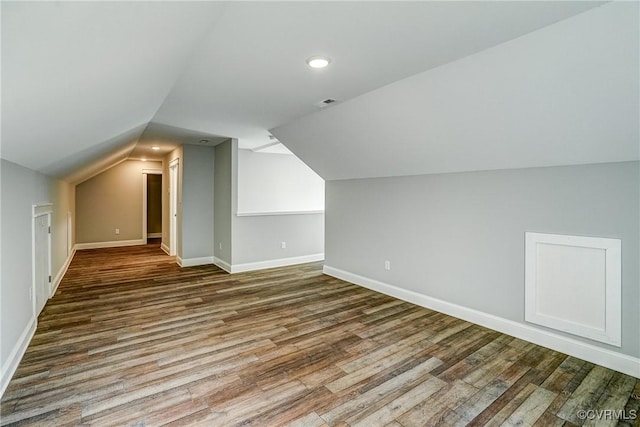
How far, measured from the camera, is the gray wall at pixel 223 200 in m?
5.32

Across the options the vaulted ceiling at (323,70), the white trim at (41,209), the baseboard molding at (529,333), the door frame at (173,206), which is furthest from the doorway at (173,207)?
the baseboard molding at (529,333)

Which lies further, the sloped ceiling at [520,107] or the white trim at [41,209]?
the white trim at [41,209]

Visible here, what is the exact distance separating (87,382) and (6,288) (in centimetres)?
88

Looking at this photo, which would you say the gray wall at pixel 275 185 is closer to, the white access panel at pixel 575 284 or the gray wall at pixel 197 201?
the gray wall at pixel 197 201

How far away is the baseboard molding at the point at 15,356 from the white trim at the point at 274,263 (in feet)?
8.95

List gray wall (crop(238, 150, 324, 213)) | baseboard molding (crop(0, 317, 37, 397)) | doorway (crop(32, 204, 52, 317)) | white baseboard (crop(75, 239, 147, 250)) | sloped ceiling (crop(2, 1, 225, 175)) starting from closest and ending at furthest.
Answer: sloped ceiling (crop(2, 1, 225, 175)) → baseboard molding (crop(0, 317, 37, 397)) → doorway (crop(32, 204, 52, 317)) → gray wall (crop(238, 150, 324, 213)) → white baseboard (crop(75, 239, 147, 250))

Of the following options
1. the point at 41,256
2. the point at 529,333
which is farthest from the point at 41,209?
the point at 529,333

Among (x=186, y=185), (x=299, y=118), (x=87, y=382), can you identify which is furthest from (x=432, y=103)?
(x=186, y=185)

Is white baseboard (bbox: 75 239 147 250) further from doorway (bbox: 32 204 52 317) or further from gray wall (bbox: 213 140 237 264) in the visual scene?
doorway (bbox: 32 204 52 317)

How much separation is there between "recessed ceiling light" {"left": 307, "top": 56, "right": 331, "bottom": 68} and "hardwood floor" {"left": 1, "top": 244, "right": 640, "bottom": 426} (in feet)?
7.44

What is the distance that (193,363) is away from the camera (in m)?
2.39

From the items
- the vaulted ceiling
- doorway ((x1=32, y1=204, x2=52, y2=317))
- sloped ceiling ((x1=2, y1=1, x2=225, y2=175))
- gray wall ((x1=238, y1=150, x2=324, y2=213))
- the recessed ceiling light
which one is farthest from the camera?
gray wall ((x1=238, y1=150, x2=324, y2=213))

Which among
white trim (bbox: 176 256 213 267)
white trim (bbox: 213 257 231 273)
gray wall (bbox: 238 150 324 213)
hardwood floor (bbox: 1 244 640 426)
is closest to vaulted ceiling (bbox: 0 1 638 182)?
hardwood floor (bbox: 1 244 640 426)

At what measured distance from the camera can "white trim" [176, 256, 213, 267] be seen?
18.8ft
